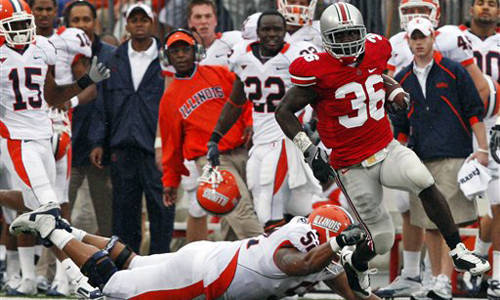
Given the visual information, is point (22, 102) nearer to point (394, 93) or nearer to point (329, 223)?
point (394, 93)

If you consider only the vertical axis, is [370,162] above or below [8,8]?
below

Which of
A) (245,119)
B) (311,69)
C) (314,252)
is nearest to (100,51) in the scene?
(245,119)

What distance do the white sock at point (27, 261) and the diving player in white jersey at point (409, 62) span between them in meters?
2.57

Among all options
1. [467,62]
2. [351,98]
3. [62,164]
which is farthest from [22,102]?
[467,62]

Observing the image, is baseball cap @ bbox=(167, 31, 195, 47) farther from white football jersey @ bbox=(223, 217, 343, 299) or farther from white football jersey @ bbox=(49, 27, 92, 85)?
white football jersey @ bbox=(223, 217, 343, 299)

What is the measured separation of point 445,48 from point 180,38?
6.64 feet

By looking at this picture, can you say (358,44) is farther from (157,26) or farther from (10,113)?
(157,26)

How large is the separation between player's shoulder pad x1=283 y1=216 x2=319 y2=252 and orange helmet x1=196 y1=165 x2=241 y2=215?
6.46 feet

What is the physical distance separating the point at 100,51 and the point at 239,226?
6.71ft

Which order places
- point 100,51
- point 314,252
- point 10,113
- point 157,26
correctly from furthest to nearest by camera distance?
point 157,26, point 100,51, point 10,113, point 314,252

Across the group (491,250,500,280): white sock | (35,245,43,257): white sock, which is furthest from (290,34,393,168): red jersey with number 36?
(35,245,43,257): white sock

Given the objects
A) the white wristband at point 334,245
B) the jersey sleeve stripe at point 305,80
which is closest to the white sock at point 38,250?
the jersey sleeve stripe at point 305,80

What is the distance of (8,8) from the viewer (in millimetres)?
8453

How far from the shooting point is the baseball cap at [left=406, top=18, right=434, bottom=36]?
841 cm
